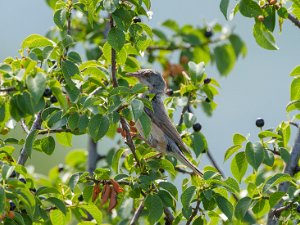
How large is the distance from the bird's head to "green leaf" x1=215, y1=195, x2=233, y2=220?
9.15 feet

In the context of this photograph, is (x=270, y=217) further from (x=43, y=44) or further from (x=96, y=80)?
(x=43, y=44)

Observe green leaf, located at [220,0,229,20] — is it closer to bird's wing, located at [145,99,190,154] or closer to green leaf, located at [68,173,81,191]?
green leaf, located at [68,173,81,191]

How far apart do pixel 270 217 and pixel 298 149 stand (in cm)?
66

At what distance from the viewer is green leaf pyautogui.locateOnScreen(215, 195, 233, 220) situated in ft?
18.5

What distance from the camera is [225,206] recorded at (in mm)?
5680

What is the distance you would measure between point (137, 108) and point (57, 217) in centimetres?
133

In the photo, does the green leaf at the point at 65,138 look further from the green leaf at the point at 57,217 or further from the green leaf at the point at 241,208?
the green leaf at the point at 241,208

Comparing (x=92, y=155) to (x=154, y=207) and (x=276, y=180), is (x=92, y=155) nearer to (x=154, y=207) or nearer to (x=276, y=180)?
(x=154, y=207)

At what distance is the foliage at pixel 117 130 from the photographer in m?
5.14

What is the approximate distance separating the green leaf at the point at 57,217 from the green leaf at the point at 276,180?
1.49m

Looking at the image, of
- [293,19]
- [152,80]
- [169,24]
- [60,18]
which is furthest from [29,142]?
[169,24]

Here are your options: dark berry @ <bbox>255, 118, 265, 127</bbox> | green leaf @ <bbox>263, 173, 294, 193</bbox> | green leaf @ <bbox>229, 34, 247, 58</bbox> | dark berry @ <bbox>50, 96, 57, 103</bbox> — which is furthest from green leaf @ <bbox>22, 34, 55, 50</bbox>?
green leaf @ <bbox>229, 34, 247, 58</bbox>

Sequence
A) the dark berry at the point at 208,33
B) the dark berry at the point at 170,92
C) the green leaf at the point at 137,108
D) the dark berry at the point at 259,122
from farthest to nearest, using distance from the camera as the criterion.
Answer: the dark berry at the point at 208,33 → the dark berry at the point at 170,92 → the dark berry at the point at 259,122 → the green leaf at the point at 137,108

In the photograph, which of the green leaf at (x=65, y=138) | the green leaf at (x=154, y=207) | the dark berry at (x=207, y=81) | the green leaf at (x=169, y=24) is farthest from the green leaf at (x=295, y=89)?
the green leaf at (x=169, y=24)
